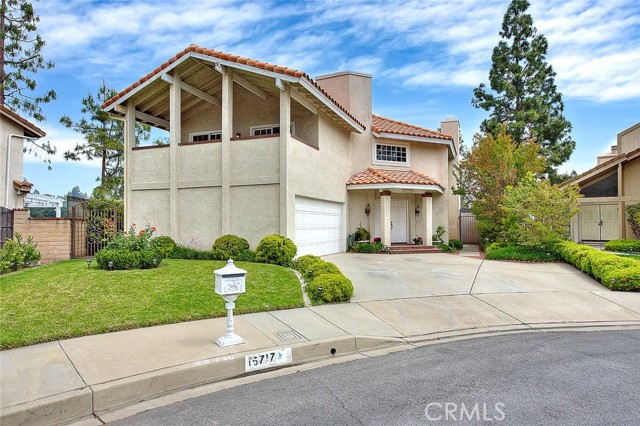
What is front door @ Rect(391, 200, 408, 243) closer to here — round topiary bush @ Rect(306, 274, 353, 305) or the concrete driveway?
the concrete driveway

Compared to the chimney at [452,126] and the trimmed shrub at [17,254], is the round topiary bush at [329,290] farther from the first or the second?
the chimney at [452,126]

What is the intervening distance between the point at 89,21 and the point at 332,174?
935cm

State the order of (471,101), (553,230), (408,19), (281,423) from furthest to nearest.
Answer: (471,101)
(553,230)
(408,19)
(281,423)

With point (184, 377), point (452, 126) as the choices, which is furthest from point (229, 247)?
point (452, 126)

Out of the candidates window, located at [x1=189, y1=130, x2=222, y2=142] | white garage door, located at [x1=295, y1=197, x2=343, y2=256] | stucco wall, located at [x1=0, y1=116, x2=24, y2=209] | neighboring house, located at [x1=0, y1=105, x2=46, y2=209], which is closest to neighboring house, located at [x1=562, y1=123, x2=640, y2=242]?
white garage door, located at [x1=295, y1=197, x2=343, y2=256]

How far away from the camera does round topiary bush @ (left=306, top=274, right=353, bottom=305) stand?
8523mm

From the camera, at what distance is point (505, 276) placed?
458 inches

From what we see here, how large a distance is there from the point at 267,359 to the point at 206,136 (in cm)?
1281

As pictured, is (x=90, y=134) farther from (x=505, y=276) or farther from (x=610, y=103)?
(x=610, y=103)

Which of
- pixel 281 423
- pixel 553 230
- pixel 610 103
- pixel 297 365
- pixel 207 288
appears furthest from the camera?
pixel 610 103

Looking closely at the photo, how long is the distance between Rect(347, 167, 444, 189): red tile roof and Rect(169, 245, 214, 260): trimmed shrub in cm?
743

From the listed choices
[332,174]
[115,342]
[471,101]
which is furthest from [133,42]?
[471,101]

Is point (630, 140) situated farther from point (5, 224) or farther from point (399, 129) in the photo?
point (5, 224)

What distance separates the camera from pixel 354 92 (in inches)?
741
